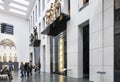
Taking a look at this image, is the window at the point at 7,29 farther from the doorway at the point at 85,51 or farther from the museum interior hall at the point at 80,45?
A: the doorway at the point at 85,51

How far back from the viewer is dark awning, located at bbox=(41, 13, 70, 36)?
19228 millimetres

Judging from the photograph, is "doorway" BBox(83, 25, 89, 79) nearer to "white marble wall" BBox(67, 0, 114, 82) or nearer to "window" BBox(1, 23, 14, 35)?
"white marble wall" BBox(67, 0, 114, 82)

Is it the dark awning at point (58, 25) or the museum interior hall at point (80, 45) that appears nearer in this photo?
the museum interior hall at point (80, 45)

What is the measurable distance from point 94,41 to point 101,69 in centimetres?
187

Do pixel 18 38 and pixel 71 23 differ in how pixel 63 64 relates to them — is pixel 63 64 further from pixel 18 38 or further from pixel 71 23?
pixel 18 38

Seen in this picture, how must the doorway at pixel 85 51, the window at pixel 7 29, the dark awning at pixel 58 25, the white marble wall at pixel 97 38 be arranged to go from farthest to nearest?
the window at pixel 7 29
the dark awning at pixel 58 25
the doorway at pixel 85 51
the white marble wall at pixel 97 38

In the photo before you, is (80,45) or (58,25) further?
(58,25)

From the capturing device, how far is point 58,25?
2136 cm

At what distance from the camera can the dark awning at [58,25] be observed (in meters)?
19.2

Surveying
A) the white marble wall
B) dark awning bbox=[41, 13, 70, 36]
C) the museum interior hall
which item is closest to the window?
the museum interior hall

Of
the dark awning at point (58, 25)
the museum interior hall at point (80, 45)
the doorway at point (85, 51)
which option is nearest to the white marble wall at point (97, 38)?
the museum interior hall at point (80, 45)

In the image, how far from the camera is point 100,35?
13.3 meters

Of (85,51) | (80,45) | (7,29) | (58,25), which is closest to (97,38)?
(80,45)

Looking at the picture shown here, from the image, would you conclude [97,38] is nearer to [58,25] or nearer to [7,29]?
[58,25]
